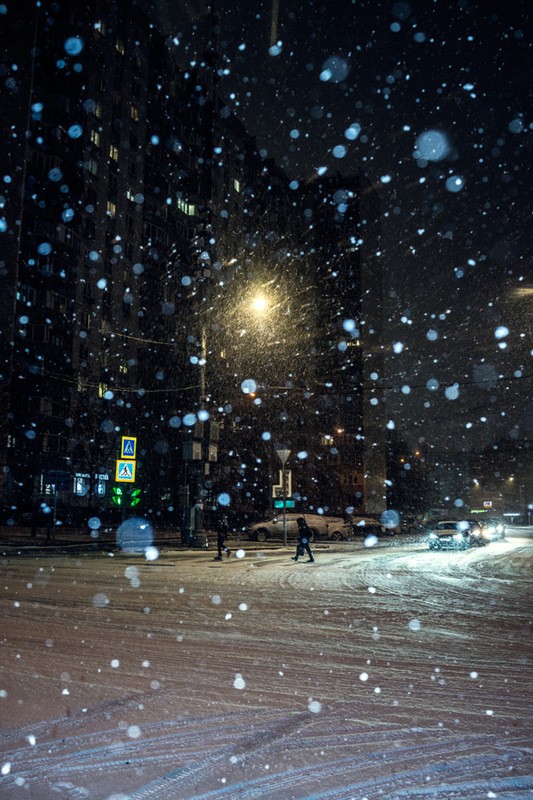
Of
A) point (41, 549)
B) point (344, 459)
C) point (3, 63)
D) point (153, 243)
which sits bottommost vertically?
point (41, 549)

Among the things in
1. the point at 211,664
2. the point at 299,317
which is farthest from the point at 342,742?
the point at 299,317

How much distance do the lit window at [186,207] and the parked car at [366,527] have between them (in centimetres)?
3488

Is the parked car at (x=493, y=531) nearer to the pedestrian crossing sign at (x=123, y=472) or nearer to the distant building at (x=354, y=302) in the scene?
the distant building at (x=354, y=302)

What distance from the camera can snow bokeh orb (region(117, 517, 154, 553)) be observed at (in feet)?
100

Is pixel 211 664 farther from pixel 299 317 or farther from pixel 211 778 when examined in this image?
pixel 299 317

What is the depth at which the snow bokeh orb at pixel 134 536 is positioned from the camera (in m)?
30.6

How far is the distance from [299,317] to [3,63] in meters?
29.3

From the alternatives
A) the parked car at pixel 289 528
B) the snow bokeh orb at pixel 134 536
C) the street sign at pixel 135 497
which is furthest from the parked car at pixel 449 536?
the street sign at pixel 135 497

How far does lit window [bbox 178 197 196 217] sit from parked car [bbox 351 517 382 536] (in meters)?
34.9

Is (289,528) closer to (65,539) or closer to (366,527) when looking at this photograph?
(65,539)

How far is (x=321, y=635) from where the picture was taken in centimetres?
883

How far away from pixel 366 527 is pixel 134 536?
82.8 ft

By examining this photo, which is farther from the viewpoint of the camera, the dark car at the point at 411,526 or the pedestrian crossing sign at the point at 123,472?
the dark car at the point at 411,526

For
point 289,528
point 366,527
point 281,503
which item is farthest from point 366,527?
point 281,503
